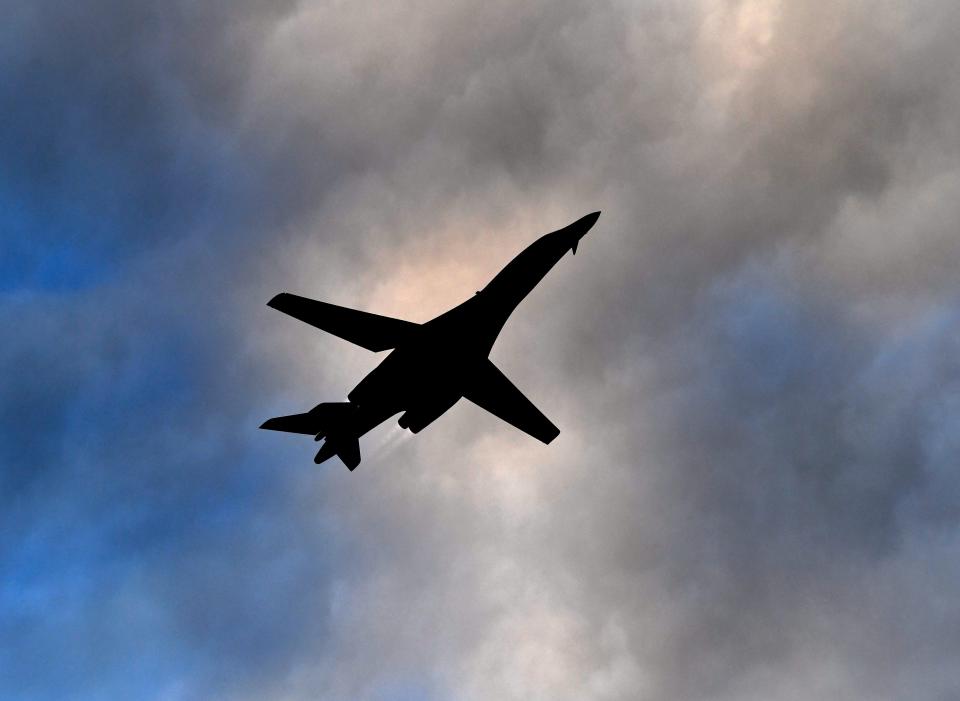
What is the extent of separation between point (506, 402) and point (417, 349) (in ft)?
39.9

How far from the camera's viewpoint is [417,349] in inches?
3344

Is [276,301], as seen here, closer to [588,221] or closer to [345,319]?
[345,319]

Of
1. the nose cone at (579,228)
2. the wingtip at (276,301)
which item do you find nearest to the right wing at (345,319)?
the wingtip at (276,301)

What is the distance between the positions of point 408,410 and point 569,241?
20.3 meters

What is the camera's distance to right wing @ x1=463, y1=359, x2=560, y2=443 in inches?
3575

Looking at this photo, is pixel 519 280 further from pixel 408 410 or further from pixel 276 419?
pixel 276 419

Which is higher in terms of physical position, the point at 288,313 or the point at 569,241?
the point at 288,313

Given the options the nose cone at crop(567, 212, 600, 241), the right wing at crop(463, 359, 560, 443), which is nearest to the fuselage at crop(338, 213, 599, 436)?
the nose cone at crop(567, 212, 600, 241)

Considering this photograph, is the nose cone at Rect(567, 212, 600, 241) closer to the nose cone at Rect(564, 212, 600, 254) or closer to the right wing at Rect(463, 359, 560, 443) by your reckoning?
the nose cone at Rect(564, 212, 600, 254)

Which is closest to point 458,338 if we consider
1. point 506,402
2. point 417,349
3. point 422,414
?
point 417,349

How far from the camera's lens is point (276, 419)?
298 feet

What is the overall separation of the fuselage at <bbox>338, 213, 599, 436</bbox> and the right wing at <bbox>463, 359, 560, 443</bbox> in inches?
144

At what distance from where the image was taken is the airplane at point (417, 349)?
277 feet

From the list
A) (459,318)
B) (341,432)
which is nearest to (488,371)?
(459,318)
